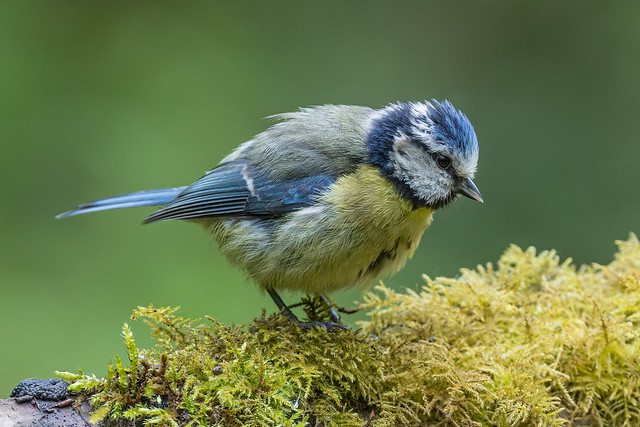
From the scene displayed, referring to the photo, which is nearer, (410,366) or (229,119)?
(410,366)

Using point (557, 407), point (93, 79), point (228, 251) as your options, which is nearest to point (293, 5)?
point (93, 79)

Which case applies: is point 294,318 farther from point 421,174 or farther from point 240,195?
point 421,174

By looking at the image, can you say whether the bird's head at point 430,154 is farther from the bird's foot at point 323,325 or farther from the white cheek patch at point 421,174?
the bird's foot at point 323,325

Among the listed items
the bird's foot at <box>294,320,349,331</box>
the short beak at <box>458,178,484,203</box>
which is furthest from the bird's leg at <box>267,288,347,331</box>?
the short beak at <box>458,178,484,203</box>

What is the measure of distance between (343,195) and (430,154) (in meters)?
0.38

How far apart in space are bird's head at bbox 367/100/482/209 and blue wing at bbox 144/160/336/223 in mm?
259

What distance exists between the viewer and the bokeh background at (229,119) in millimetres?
3963

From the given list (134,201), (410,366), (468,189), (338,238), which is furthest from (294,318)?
(134,201)

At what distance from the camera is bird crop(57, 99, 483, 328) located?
220 cm

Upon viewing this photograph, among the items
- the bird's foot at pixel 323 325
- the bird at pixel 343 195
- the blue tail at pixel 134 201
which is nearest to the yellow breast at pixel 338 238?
the bird at pixel 343 195

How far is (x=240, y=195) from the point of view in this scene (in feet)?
7.97

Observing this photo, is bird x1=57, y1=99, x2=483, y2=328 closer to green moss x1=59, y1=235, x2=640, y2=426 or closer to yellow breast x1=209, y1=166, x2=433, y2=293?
yellow breast x1=209, y1=166, x2=433, y2=293

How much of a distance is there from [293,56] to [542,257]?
3051 millimetres

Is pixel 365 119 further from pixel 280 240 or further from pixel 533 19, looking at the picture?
pixel 533 19
